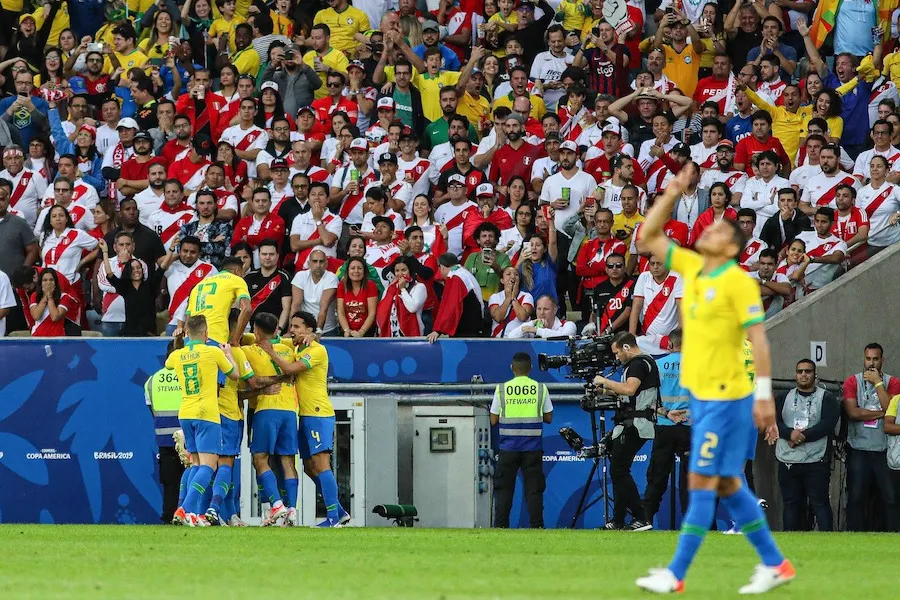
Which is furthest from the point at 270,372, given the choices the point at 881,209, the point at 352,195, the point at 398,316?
the point at 881,209

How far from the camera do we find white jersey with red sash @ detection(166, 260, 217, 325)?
1947 cm

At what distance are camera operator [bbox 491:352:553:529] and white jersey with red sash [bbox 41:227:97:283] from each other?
655cm

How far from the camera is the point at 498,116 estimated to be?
21781mm

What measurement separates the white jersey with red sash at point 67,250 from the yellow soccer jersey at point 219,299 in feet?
17.6

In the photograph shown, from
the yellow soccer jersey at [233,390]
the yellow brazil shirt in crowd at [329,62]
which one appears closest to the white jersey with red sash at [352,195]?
the yellow brazil shirt in crowd at [329,62]

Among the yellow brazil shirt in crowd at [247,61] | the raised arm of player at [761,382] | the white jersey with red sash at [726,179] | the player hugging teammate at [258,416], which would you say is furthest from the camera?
the yellow brazil shirt in crowd at [247,61]

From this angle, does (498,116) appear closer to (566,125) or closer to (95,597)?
(566,125)

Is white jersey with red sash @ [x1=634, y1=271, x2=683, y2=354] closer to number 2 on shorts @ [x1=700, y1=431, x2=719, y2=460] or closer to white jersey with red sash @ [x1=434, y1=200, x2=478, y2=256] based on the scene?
white jersey with red sash @ [x1=434, y1=200, x2=478, y2=256]

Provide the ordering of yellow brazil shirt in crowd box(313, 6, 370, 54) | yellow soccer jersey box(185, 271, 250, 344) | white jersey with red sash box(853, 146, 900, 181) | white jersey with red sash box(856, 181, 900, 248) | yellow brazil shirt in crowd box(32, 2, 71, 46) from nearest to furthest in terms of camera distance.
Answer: yellow soccer jersey box(185, 271, 250, 344), white jersey with red sash box(856, 181, 900, 248), white jersey with red sash box(853, 146, 900, 181), yellow brazil shirt in crowd box(313, 6, 370, 54), yellow brazil shirt in crowd box(32, 2, 71, 46)

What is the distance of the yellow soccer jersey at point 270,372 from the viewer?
15922 mm

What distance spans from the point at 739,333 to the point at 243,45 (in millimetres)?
17346

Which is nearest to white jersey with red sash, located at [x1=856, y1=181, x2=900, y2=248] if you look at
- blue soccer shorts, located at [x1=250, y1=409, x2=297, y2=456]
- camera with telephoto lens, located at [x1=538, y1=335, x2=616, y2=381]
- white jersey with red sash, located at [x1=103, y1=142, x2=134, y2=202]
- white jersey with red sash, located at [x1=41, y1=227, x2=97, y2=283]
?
camera with telephoto lens, located at [x1=538, y1=335, x2=616, y2=381]

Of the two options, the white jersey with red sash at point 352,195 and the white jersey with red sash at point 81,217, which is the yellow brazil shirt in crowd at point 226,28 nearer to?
the white jersey with red sash at point 352,195

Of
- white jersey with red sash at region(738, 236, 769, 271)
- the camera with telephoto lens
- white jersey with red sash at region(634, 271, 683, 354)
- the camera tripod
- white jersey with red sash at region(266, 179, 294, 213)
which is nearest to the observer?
the camera with telephoto lens
